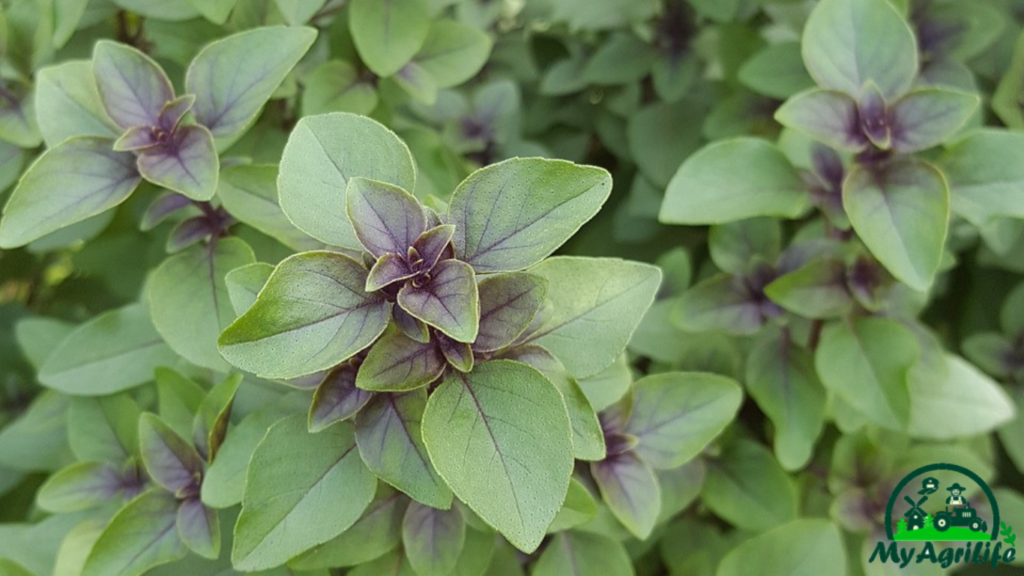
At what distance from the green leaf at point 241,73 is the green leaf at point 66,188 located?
0.27ft

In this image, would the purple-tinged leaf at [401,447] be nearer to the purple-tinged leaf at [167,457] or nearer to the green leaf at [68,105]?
the purple-tinged leaf at [167,457]

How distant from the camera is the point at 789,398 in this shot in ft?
3.10

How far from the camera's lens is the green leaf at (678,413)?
783mm

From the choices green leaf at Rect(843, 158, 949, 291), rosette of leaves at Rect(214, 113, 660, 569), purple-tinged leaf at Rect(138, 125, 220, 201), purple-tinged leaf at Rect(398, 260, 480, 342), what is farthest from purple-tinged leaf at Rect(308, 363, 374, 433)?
green leaf at Rect(843, 158, 949, 291)

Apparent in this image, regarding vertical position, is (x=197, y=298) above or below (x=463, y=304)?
below

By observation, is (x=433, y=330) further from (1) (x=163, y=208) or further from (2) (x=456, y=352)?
(1) (x=163, y=208)

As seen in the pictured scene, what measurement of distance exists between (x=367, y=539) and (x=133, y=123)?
416 mm

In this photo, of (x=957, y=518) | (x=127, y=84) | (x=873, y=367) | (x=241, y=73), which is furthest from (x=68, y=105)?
(x=957, y=518)

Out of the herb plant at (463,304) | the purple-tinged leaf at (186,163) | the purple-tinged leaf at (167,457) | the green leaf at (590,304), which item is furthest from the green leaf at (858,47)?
the purple-tinged leaf at (167,457)

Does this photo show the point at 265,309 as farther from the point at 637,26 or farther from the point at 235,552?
the point at 637,26

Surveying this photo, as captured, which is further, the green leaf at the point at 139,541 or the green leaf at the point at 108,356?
the green leaf at the point at 108,356

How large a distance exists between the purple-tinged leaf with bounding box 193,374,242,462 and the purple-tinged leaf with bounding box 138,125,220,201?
0.51ft

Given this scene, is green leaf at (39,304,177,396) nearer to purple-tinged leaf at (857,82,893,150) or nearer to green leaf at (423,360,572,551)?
green leaf at (423,360,572,551)

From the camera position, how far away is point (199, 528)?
27.9 inches
